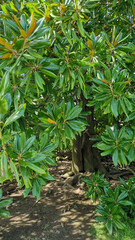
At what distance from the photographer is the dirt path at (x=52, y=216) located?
263 cm

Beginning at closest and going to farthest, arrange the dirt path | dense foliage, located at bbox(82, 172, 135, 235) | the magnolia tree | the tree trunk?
1. the magnolia tree
2. dense foliage, located at bbox(82, 172, 135, 235)
3. the dirt path
4. the tree trunk

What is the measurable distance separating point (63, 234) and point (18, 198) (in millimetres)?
1223

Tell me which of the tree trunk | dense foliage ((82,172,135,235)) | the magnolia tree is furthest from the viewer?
the tree trunk

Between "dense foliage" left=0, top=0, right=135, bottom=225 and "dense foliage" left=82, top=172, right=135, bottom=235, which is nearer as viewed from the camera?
"dense foliage" left=0, top=0, right=135, bottom=225

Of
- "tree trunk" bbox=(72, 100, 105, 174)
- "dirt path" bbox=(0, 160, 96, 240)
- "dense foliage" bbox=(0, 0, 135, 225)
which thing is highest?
Answer: "dense foliage" bbox=(0, 0, 135, 225)

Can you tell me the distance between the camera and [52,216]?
299 cm

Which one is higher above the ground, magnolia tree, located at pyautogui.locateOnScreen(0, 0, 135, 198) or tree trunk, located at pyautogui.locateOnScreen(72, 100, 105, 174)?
magnolia tree, located at pyautogui.locateOnScreen(0, 0, 135, 198)

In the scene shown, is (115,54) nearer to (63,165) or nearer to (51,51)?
(51,51)

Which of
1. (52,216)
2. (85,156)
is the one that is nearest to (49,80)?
(52,216)

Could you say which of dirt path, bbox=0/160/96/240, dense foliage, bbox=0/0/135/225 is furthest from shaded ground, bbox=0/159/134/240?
dense foliage, bbox=0/0/135/225

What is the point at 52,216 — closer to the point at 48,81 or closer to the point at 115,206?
the point at 115,206

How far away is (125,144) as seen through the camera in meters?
1.73

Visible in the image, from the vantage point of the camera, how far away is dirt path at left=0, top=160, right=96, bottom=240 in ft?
8.64

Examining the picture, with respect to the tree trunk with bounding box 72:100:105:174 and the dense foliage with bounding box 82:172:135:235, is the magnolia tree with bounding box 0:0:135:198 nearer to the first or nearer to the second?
the dense foliage with bounding box 82:172:135:235
